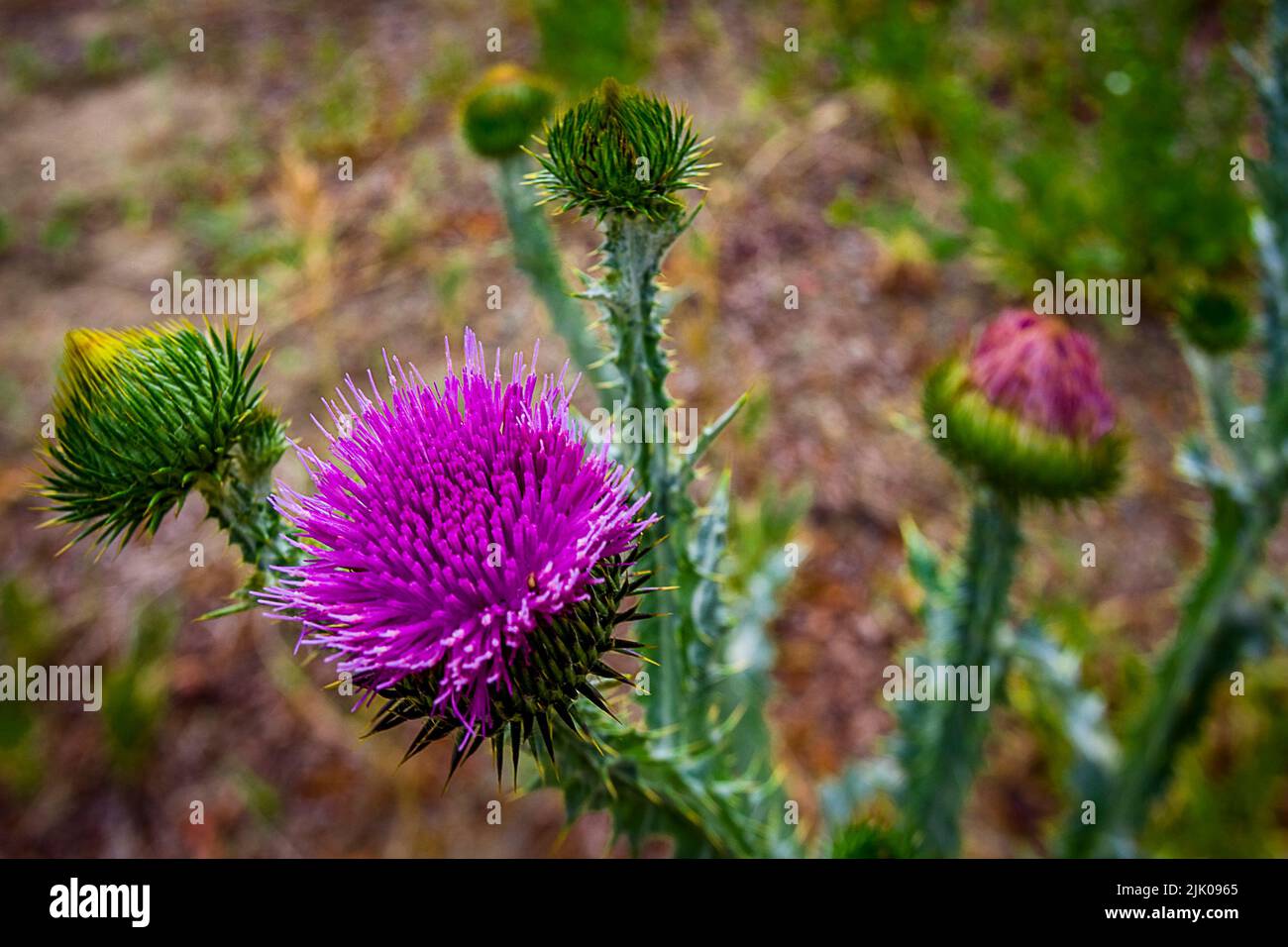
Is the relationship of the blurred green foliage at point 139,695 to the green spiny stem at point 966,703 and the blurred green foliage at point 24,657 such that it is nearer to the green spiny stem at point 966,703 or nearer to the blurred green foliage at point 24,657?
the blurred green foliage at point 24,657

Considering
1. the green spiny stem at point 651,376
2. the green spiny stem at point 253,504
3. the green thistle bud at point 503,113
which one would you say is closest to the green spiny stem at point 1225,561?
the green spiny stem at point 651,376

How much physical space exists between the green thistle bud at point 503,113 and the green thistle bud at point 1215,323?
1.96 metres

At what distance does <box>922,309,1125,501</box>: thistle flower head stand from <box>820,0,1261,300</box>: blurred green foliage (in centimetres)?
239

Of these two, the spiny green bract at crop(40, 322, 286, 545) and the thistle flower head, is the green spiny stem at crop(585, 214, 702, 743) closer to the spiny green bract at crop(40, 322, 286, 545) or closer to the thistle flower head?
the spiny green bract at crop(40, 322, 286, 545)

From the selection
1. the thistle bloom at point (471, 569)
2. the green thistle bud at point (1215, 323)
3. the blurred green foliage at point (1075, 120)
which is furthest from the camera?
the blurred green foliage at point (1075, 120)

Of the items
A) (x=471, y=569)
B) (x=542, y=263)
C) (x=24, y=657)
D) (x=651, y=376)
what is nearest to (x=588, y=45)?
(x=542, y=263)

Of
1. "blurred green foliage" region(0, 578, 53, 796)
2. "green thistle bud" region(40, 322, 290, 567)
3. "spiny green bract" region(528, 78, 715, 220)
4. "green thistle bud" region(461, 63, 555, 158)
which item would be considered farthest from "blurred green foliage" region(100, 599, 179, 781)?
"spiny green bract" region(528, 78, 715, 220)

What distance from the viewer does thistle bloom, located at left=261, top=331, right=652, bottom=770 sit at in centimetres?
121

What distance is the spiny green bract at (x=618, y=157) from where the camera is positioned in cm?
129

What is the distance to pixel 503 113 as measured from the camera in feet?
8.93
